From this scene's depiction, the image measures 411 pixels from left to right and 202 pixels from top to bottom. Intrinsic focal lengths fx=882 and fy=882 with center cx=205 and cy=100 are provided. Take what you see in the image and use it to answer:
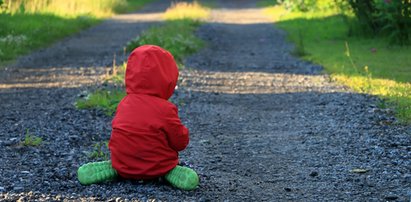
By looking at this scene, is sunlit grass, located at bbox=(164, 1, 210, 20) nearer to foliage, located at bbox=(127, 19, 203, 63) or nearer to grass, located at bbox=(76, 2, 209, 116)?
grass, located at bbox=(76, 2, 209, 116)

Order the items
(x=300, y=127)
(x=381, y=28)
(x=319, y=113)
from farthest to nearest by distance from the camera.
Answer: (x=381, y=28), (x=319, y=113), (x=300, y=127)

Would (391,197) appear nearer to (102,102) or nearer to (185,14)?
(102,102)

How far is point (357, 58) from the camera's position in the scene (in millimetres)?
17609

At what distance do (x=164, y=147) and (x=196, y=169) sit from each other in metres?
0.93

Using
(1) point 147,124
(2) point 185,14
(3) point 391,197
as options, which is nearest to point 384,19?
(3) point 391,197

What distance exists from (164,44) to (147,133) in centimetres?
1210

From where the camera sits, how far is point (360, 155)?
829 cm

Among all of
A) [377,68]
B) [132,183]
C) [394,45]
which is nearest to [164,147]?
[132,183]

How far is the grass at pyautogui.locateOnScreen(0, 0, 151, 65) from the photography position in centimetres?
1927

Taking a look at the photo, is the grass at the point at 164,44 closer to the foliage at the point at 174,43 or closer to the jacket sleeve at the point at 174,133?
the foliage at the point at 174,43

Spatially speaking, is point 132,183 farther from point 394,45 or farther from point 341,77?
point 394,45

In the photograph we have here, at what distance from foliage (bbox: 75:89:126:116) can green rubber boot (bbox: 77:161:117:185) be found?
3.97m

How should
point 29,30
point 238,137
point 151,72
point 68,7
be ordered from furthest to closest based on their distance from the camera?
point 68,7, point 29,30, point 238,137, point 151,72

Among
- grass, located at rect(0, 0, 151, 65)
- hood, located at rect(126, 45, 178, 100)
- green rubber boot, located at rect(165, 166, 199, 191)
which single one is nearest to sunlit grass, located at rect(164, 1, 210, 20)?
grass, located at rect(0, 0, 151, 65)
